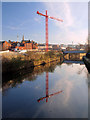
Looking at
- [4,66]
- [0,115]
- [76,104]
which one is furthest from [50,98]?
[4,66]

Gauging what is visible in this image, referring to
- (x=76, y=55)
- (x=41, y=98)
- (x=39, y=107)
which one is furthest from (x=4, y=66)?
(x=76, y=55)

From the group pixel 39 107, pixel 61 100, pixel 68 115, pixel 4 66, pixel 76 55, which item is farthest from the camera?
pixel 76 55

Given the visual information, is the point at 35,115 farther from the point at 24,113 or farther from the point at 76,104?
the point at 76,104

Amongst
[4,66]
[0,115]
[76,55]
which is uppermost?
[76,55]

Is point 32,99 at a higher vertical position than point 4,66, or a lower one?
lower

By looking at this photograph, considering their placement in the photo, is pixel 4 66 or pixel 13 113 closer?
pixel 13 113

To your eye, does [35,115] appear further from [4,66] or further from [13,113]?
[4,66]

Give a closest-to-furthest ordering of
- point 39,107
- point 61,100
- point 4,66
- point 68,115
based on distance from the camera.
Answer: point 68,115 → point 39,107 → point 61,100 → point 4,66

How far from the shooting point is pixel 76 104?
7.86 metres

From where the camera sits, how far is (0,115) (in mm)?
6598

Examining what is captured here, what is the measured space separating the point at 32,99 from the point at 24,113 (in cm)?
213

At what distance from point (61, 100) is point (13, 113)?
14.3ft

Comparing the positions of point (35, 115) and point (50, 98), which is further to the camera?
point (50, 98)

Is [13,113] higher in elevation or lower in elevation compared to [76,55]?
lower
